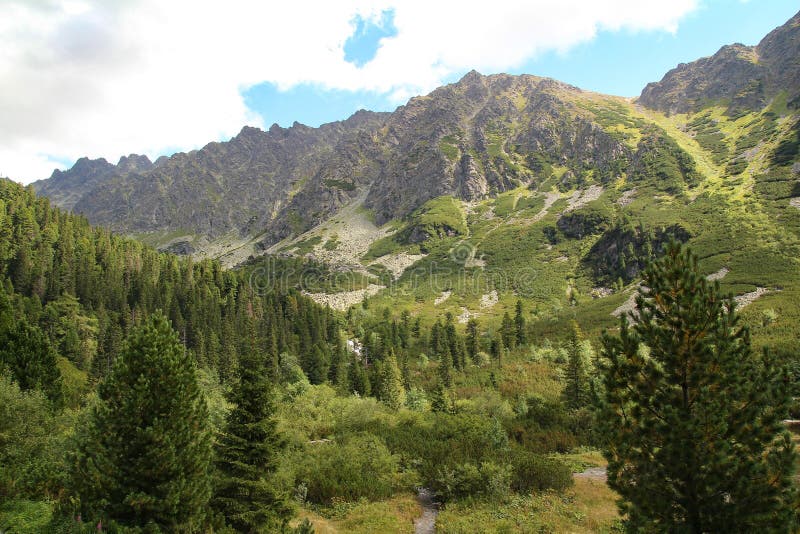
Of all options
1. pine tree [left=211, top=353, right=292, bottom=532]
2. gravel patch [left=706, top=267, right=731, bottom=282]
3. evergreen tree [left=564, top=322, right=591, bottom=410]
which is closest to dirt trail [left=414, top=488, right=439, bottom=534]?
pine tree [left=211, top=353, right=292, bottom=532]

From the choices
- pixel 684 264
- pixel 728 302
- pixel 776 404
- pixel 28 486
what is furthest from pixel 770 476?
pixel 28 486

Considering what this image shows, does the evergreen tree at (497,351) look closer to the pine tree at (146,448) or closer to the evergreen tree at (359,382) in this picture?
the evergreen tree at (359,382)

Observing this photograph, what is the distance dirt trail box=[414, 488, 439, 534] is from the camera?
1158 inches

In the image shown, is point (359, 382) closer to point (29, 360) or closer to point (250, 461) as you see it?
point (29, 360)

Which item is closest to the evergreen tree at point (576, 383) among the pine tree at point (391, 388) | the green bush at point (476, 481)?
the pine tree at point (391, 388)

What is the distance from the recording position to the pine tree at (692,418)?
11.7 meters

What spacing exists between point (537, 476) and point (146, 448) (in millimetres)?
30317

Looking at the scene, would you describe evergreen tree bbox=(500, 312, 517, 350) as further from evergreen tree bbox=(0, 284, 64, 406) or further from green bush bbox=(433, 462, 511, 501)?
evergreen tree bbox=(0, 284, 64, 406)

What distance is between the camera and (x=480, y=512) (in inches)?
1202

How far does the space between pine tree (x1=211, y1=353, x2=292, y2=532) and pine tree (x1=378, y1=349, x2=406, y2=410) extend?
4750 centimetres

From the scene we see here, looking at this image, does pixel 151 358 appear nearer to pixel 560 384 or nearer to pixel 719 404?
pixel 719 404

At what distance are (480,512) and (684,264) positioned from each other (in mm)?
24456

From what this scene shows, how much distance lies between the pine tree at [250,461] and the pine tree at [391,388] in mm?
47505

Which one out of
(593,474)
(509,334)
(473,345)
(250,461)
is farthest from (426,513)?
(509,334)
